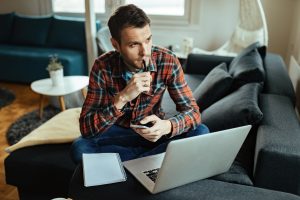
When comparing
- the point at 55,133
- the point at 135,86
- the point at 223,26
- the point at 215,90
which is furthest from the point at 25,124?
the point at 223,26

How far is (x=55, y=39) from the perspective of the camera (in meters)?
4.11

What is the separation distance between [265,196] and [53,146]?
108 centimetres

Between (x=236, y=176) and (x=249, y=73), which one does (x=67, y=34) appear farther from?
(x=236, y=176)

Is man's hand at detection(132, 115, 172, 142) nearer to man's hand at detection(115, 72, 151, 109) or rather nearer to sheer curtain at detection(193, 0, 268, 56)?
man's hand at detection(115, 72, 151, 109)

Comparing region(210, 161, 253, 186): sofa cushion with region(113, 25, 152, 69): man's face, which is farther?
A: region(210, 161, 253, 186): sofa cushion

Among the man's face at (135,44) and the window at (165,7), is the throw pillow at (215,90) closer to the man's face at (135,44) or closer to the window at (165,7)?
the man's face at (135,44)

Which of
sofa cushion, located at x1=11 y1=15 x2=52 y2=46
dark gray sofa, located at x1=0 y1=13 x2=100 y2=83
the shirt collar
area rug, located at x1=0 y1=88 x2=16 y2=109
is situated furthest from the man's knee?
sofa cushion, located at x1=11 y1=15 x2=52 y2=46

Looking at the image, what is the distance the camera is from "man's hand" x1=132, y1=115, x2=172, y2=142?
1148mm

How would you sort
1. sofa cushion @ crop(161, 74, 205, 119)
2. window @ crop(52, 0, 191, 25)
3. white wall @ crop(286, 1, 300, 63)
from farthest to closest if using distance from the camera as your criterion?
window @ crop(52, 0, 191, 25), white wall @ crop(286, 1, 300, 63), sofa cushion @ crop(161, 74, 205, 119)

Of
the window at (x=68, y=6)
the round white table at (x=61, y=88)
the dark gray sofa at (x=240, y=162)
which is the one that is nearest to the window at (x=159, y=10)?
the window at (x=68, y=6)

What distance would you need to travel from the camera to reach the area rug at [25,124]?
2.59 meters

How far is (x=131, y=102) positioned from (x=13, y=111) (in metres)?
2.16

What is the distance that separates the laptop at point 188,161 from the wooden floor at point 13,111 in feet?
3.58

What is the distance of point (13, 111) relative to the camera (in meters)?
3.12
